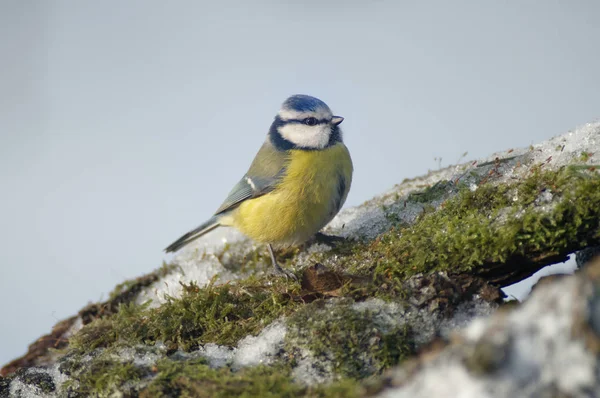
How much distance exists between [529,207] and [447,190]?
2.27 feet

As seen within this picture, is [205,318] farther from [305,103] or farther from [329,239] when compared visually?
[305,103]

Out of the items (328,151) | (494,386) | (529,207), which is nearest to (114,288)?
(328,151)

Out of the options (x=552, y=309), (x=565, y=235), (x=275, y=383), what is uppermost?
(x=552, y=309)

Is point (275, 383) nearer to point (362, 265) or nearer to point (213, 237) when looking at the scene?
point (362, 265)

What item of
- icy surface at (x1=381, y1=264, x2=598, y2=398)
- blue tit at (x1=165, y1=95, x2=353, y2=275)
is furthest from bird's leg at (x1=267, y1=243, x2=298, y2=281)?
icy surface at (x1=381, y1=264, x2=598, y2=398)

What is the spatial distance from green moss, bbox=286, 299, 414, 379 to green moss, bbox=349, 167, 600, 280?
0.35 m

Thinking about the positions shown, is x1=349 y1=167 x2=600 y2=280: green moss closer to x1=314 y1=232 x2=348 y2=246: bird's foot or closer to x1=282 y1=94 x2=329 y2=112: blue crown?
x1=314 y1=232 x2=348 y2=246: bird's foot

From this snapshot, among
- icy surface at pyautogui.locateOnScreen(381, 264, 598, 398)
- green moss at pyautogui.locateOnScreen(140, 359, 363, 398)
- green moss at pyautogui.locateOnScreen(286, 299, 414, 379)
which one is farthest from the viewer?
green moss at pyautogui.locateOnScreen(286, 299, 414, 379)

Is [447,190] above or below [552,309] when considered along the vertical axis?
below

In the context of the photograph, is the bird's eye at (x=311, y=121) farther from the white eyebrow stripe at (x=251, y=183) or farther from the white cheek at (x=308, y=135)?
the white eyebrow stripe at (x=251, y=183)

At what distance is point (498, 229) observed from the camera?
Result: 182 centimetres

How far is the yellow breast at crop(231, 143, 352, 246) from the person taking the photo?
2658 millimetres

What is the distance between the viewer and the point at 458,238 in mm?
1867

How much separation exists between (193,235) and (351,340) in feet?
6.21
